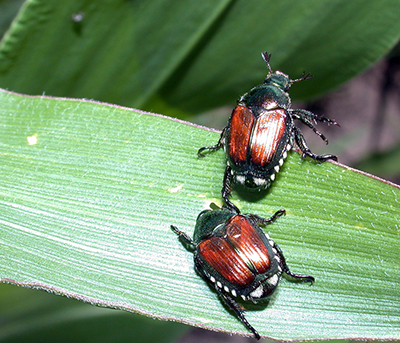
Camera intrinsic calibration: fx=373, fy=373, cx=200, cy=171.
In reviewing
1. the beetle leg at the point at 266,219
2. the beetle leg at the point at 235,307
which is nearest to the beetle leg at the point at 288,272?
the beetle leg at the point at 266,219

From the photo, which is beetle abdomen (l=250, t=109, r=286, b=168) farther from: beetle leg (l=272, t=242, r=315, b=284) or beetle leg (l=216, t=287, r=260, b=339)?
beetle leg (l=216, t=287, r=260, b=339)

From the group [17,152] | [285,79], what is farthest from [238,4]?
[17,152]

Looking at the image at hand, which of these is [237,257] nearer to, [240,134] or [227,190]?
[227,190]

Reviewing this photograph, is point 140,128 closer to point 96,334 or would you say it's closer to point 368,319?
point 368,319

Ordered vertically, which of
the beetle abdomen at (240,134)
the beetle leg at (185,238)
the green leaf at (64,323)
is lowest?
the green leaf at (64,323)

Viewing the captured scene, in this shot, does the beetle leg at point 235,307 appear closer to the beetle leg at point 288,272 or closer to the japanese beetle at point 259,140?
the beetle leg at point 288,272

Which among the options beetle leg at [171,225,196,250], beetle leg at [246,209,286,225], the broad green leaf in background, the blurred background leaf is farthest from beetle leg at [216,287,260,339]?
the broad green leaf in background

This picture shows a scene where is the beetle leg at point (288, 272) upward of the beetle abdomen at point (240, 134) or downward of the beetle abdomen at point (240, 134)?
downward
